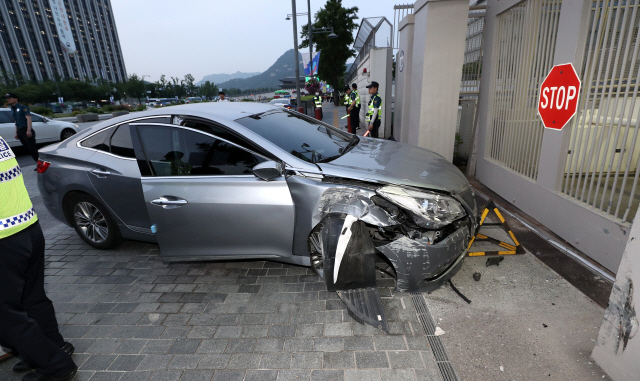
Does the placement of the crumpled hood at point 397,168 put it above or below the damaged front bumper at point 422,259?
above

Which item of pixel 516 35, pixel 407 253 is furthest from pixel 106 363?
pixel 516 35

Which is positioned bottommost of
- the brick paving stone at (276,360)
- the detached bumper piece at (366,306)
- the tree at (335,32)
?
the brick paving stone at (276,360)

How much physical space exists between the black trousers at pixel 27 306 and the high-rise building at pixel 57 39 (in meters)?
70.4

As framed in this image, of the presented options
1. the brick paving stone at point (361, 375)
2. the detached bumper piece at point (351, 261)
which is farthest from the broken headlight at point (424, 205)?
the brick paving stone at point (361, 375)

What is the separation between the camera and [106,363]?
251 cm

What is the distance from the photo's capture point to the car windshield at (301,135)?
10.8 ft

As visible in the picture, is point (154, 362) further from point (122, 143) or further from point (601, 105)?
point (601, 105)

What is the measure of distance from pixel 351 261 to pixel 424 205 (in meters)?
0.77

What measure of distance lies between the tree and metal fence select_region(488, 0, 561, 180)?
4224 centimetres

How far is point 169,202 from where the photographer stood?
3.11 m

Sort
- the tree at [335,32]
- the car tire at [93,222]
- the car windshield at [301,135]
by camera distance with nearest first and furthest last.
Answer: the car windshield at [301,135]
the car tire at [93,222]
the tree at [335,32]

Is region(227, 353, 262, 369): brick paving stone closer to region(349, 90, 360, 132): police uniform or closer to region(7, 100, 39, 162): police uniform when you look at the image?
region(7, 100, 39, 162): police uniform

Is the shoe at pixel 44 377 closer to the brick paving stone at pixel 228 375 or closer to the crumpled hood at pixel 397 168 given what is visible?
the brick paving stone at pixel 228 375

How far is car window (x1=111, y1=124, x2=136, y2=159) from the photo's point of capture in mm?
3561
